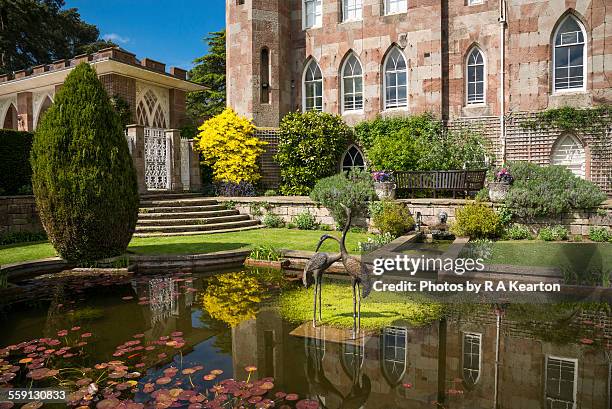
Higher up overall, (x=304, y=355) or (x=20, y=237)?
(x=20, y=237)

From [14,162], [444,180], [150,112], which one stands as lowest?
[444,180]

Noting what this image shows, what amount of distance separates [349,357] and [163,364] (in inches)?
72.2

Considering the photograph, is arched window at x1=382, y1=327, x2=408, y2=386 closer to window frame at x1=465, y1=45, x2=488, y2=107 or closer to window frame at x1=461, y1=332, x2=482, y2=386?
window frame at x1=461, y1=332, x2=482, y2=386

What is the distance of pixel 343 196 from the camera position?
12.8 meters

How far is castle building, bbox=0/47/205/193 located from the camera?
16.4m

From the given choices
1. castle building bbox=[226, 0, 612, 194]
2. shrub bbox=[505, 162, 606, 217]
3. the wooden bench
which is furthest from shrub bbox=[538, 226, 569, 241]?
castle building bbox=[226, 0, 612, 194]

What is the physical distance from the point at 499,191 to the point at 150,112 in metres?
14.3

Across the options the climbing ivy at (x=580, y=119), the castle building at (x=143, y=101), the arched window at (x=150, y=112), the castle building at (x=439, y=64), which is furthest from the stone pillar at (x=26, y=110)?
the climbing ivy at (x=580, y=119)

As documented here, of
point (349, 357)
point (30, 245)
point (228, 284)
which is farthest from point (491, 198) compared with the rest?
point (30, 245)

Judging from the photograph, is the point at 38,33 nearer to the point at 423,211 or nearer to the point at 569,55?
the point at 423,211

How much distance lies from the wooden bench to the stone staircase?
15.7ft

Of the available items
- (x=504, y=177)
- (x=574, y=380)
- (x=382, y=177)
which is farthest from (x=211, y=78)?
(x=574, y=380)

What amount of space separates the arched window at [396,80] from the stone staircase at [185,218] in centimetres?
806

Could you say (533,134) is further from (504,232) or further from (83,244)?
(83,244)
